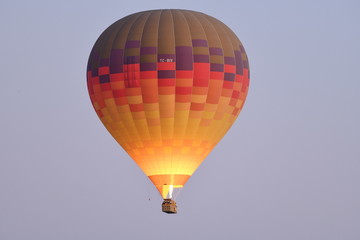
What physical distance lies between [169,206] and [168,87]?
446 centimetres

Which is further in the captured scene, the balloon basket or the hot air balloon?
the balloon basket

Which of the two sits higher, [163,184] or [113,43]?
[113,43]

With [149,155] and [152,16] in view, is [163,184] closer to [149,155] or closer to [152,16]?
[149,155]

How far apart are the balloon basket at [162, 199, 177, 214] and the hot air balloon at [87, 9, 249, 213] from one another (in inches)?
1.5

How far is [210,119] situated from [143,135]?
8.37ft

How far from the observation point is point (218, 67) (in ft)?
273

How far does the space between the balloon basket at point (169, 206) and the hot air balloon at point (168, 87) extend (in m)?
0.04

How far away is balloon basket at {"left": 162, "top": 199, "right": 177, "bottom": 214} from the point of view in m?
83.8

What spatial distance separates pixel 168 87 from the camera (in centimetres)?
8300

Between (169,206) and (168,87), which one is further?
(169,206)

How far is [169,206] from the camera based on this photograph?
83.8 meters

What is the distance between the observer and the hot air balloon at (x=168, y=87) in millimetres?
83062

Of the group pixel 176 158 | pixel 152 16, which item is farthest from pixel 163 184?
pixel 152 16

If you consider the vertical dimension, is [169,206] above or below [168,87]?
below
